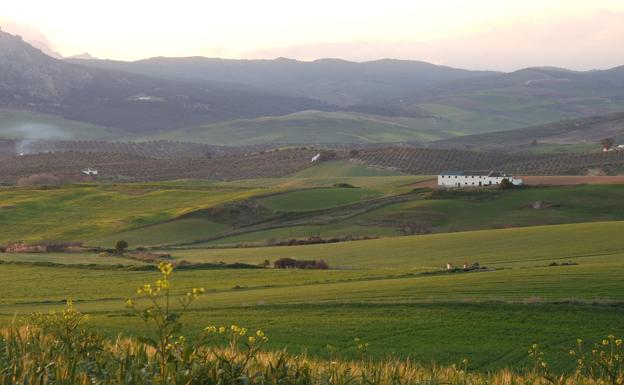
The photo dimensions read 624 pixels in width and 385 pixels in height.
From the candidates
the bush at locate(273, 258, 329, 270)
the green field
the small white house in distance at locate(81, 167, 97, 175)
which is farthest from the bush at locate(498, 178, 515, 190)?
the small white house in distance at locate(81, 167, 97, 175)

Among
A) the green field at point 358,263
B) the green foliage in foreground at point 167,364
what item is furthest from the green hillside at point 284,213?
the green foliage in foreground at point 167,364

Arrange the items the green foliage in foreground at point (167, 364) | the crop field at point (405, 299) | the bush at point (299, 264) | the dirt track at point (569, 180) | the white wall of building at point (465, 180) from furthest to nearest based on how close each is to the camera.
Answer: the white wall of building at point (465, 180) < the dirt track at point (569, 180) < the bush at point (299, 264) < the crop field at point (405, 299) < the green foliage in foreground at point (167, 364)

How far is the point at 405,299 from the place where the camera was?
3117 cm

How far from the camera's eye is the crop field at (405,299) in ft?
80.4

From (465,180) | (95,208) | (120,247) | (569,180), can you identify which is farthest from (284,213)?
(569,180)

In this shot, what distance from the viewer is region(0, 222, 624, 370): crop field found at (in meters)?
24.5

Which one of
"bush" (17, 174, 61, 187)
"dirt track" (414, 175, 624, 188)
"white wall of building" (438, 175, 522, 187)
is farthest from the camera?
"bush" (17, 174, 61, 187)

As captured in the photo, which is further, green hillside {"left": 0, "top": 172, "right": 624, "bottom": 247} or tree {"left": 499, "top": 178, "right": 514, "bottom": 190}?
tree {"left": 499, "top": 178, "right": 514, "bottom": 190}

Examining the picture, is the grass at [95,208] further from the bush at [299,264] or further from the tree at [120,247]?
the bush at [299,264]

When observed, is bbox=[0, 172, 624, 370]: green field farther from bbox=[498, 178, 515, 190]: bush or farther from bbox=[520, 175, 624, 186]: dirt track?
bbox=[520, 175, 624, 186]: dirt track

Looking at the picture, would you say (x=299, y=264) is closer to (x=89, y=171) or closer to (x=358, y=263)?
(x=358, y=263)

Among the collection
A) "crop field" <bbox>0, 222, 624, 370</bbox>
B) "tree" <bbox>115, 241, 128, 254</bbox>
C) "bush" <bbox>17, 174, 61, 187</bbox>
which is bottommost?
"tree" <bbox>115, 241, 128, 254</bbox>

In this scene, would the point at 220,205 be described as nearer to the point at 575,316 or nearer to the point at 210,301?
the point at 210,301

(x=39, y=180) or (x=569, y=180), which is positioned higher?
(x=569, y=180)
